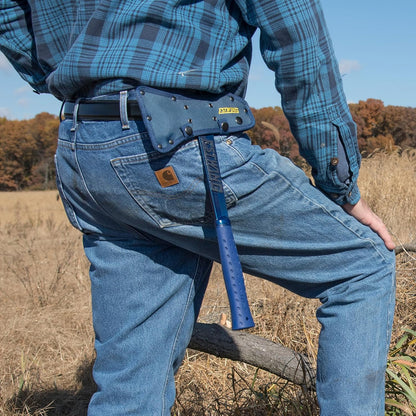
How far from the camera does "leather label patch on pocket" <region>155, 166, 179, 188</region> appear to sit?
124 centimetres

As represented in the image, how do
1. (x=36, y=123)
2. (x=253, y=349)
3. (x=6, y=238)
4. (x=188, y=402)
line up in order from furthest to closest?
(x=36, y=123) < (x=6, y=238) < (x=188, y=402) < (x=253, y=349)

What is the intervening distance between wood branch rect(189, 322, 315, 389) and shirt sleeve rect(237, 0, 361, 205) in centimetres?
95

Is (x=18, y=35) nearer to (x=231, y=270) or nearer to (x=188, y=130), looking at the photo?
(x=188, y=130)

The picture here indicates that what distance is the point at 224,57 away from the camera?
1287mm

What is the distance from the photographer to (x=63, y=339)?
395 centimetres

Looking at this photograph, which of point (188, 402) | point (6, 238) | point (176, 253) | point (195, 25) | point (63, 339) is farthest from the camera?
point (6, 238)

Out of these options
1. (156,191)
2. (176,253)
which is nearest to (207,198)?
(156,191)

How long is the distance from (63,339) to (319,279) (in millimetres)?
3111

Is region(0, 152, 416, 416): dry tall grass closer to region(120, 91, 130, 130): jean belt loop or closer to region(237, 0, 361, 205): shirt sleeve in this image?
region(237, 0, 361, 205): shirt sleeve

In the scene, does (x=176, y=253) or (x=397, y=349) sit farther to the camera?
(x=397, y=349)

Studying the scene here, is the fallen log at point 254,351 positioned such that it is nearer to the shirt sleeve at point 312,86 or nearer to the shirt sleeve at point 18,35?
the shirt sleeve at point 312,86

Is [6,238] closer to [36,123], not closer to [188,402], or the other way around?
[188,402]

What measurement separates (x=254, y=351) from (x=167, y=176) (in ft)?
3.77

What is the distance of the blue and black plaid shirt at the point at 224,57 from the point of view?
123 centimetres
